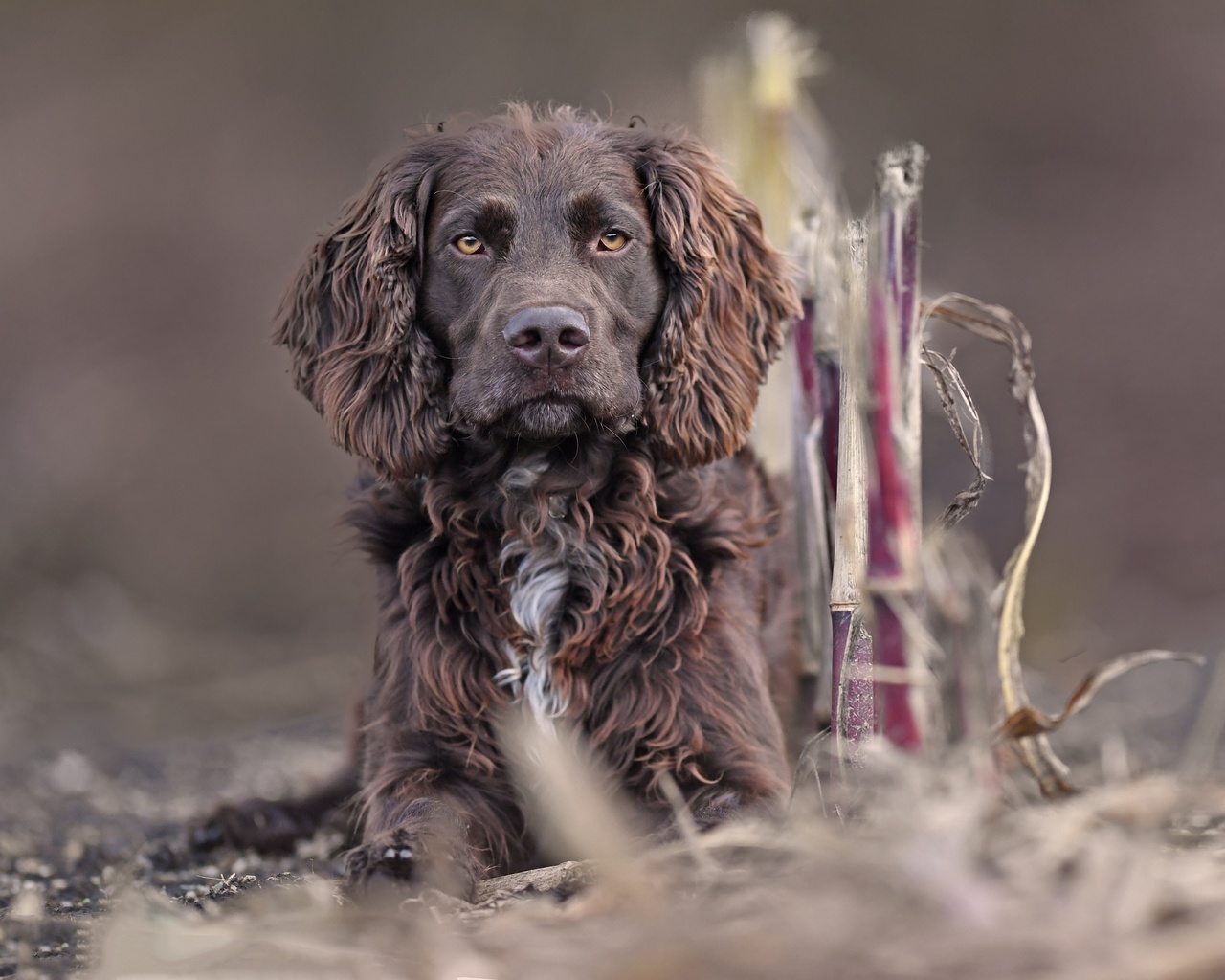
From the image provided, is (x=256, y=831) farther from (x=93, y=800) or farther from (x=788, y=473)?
(x=788, y=473)

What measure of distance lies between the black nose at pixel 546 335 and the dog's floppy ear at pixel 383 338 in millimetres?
383

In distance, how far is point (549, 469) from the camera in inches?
131

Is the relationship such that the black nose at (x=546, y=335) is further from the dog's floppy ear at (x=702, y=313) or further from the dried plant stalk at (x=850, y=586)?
the dried plant stalk at (x=850, y=586)

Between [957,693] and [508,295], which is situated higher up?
[508,295]

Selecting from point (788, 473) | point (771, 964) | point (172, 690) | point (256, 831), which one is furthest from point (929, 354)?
point (172, 690)

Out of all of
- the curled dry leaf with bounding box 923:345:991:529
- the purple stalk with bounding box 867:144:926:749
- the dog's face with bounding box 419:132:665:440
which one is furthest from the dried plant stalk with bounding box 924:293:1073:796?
the dog's face with bounding box 419:132:665:440

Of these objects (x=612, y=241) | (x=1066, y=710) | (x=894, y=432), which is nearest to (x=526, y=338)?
(x=612, y=241)

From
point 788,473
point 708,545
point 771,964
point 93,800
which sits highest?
point 788,473

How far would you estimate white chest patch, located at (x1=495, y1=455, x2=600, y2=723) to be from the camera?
325cm

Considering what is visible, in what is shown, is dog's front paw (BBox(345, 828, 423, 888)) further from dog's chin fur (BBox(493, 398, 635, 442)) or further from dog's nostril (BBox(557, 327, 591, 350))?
dog's nostril (BBox(557, 327, 591, 350))

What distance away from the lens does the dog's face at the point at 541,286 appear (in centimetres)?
300

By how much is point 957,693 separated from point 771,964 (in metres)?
1.12

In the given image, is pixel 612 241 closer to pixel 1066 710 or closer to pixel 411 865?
pixel 411 865

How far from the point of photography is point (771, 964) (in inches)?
68.2
